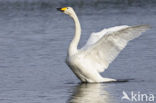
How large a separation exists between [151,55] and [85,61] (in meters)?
3.17

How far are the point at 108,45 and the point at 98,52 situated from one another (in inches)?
11.5

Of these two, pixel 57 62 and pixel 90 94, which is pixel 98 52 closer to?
pixel 90 94

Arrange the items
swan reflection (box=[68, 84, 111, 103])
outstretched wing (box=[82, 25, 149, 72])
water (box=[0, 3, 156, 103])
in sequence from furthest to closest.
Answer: outstretched wing (box=[82, 25, 149, 72]) → water (box=[0, 3, 156, 103]) → swan reflection (box=[68, 84, 111, 103])

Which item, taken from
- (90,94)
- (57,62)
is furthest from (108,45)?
(57,62)

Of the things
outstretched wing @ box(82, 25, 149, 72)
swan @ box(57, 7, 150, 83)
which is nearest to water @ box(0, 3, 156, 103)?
swan @ box(57, 7, 150, 83)

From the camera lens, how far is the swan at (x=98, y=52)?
38.0 feet

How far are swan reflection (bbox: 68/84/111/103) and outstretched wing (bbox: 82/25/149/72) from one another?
64 cm

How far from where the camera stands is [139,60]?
1402 centimetres

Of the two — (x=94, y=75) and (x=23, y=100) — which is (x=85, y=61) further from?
(x=23, y=100)

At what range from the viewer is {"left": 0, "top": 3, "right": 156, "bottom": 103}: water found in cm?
1075

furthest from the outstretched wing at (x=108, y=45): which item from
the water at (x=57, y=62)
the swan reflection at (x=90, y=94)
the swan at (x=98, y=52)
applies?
the swan reflection at (x=90, y=94)

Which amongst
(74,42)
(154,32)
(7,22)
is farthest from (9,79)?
(7,22)

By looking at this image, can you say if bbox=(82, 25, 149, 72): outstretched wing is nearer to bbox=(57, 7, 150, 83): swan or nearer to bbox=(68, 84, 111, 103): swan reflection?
bbox=(57, 7, 150, 83): swan

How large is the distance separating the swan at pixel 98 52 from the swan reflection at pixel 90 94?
315mm
